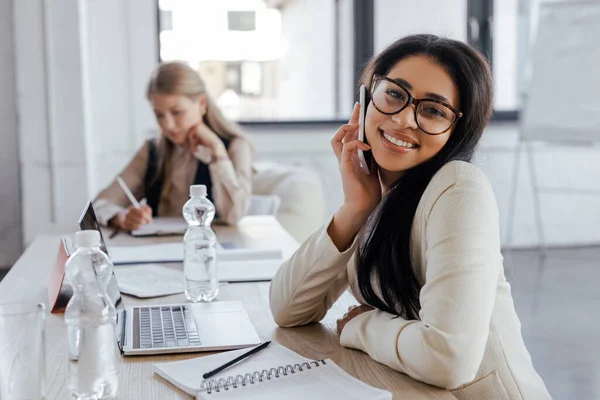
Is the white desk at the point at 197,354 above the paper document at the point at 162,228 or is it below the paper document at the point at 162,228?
above

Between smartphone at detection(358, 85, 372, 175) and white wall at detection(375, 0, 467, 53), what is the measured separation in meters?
3.62

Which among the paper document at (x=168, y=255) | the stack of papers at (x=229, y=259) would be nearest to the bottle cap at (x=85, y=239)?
the stack of papers at (x=229, y=259)

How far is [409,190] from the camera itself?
139 cm

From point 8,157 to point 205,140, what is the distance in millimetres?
2060

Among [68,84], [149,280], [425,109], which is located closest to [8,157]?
[68,84]

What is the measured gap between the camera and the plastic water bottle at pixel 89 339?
1.03 m

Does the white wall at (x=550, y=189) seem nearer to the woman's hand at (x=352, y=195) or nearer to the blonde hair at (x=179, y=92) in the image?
the blonde hair at (x=179, y=92)

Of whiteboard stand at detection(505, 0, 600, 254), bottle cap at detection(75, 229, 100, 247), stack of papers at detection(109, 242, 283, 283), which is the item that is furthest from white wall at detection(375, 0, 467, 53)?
bottle cap at detection(75, 229, 100, 247)

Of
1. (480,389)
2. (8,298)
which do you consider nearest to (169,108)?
(8,298)

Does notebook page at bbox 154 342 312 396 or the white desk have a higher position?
notebook page at bbox 154 342 312 396

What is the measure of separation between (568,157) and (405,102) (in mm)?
4172

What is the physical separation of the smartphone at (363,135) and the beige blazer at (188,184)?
1249 millimetres

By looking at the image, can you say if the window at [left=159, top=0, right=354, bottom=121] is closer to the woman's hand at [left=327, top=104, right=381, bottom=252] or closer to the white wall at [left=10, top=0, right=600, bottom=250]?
the white wall at [left=10, top=0, right=600, bottom=250]

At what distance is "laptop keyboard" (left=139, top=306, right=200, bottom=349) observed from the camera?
4.34 feet
